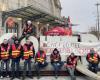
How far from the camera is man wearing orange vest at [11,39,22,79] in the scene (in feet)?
51.9

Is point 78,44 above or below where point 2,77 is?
above

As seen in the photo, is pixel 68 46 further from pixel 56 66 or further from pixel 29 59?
pixel 29 59

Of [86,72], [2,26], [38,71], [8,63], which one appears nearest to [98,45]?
[86,72]

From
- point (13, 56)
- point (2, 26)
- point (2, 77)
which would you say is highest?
point (2, 26)

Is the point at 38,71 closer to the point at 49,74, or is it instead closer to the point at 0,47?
the point at 49,74

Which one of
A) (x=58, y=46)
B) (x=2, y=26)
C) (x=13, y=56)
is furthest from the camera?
(x=2, y=26)

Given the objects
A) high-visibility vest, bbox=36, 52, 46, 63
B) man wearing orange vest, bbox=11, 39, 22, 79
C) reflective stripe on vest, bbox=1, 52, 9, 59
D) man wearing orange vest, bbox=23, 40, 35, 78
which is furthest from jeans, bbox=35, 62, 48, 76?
reflective stripe on vest, bbox=1, 52, 9, 59

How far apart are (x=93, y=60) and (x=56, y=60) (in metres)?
1.84

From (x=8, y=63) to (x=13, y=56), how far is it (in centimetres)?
59

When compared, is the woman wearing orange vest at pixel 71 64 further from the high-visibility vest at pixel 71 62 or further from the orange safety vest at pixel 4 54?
the orange safety vest at pixel 4 54

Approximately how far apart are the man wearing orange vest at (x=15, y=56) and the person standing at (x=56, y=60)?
1.64 metres

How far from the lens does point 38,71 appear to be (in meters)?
16.3

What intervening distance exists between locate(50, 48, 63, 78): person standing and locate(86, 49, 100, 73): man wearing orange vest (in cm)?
145

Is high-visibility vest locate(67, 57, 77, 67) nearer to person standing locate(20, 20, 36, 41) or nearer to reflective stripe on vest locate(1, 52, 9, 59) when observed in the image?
person standing locate(20, 20, 36, 41)
